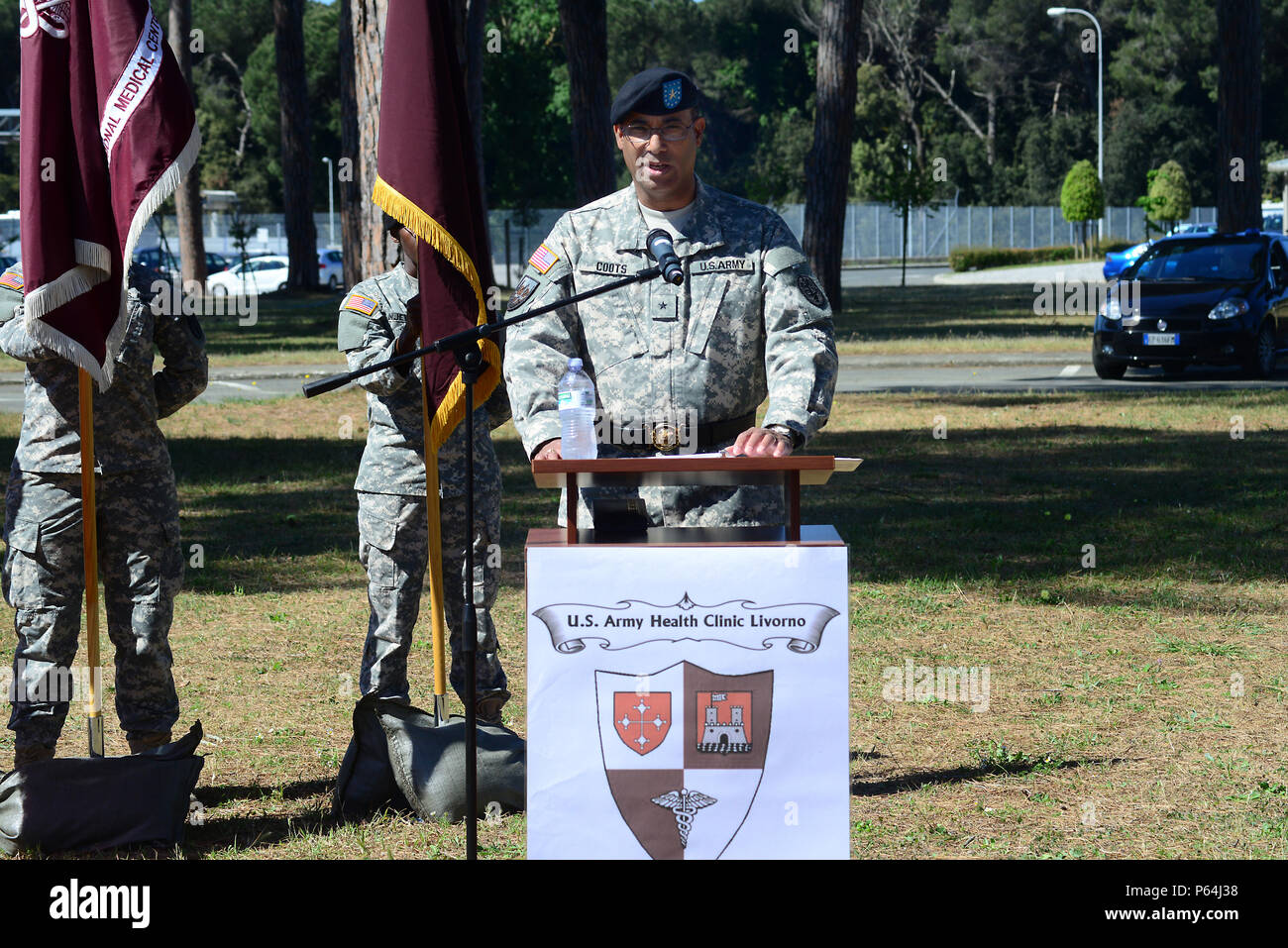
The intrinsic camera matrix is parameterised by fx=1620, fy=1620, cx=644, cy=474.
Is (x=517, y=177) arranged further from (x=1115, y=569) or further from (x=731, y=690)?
(x=731, y=690)

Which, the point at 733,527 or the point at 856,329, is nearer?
the point at 733,527

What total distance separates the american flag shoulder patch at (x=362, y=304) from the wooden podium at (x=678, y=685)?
238 centimetres

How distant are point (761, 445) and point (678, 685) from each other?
672 mm

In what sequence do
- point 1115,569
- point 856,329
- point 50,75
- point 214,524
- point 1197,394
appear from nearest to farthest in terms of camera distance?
point 50,75 → point 1115,569 → point 214,524 → point 1197,394 → point 856,329

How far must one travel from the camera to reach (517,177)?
179 feet

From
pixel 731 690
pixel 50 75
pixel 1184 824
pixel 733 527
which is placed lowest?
pixel 1184 824

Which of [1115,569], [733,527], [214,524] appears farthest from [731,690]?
[214,524]

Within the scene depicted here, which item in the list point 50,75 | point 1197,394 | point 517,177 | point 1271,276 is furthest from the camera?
point 517,177

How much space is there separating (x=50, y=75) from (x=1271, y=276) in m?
18.0

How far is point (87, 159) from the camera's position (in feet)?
17.0

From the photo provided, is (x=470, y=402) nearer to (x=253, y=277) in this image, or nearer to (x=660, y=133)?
(x=660, y=133)

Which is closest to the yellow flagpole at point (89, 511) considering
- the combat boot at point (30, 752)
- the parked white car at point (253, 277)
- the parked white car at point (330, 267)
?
the combat boot at point (30, 752)

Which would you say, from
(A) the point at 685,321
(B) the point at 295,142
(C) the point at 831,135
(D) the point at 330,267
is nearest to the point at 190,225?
(B) the point at 295,142

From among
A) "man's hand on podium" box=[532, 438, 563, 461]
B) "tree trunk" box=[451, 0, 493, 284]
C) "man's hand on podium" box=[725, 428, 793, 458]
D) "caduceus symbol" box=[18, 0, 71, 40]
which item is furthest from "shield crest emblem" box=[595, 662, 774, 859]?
"tree trunk" box=[451, 0, 493, 284]
